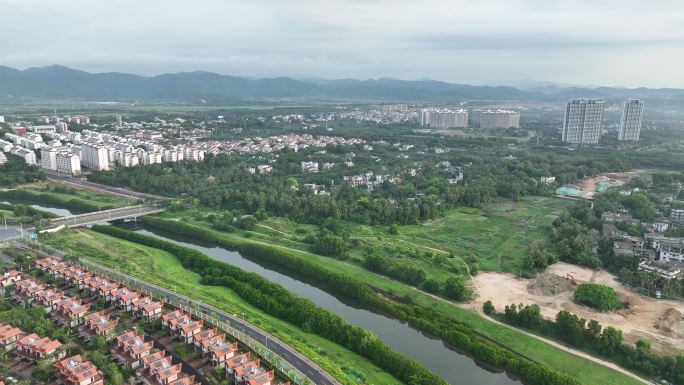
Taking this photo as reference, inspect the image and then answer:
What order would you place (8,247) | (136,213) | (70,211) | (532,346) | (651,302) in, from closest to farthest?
(532,346) → (651,302) → (8,247) → (136,213) → (70,211)

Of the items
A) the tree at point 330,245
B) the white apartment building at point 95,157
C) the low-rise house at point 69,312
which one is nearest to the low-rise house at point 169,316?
the low-rise house at point 69,312

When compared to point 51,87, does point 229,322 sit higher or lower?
lower

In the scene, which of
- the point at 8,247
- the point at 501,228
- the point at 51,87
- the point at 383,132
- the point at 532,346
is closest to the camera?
the point at 532,346

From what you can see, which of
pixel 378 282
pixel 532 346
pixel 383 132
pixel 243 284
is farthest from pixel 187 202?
pixel 383 132

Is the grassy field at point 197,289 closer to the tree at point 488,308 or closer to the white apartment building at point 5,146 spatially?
the tree at point 488,308

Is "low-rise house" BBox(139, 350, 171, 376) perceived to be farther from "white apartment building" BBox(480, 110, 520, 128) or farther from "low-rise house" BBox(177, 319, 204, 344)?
"white apartment building" BBox(480, 110, 520, 128)

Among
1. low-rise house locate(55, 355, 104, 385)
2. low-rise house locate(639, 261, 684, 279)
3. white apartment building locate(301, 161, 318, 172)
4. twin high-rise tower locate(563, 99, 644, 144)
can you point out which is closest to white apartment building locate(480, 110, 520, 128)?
twin high-rise tower locate(563, 99, 644, 144)

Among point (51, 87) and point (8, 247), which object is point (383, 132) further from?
point (51, 87)
